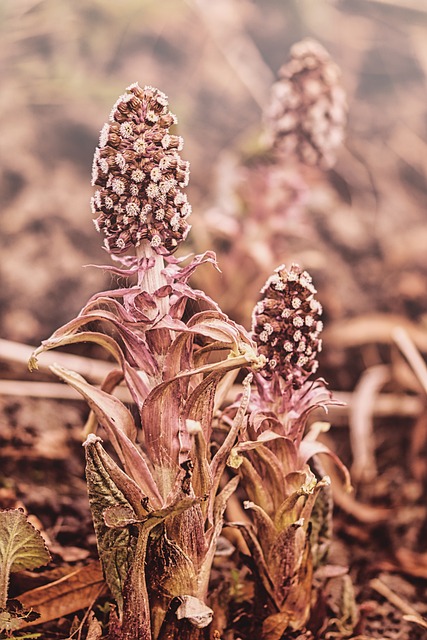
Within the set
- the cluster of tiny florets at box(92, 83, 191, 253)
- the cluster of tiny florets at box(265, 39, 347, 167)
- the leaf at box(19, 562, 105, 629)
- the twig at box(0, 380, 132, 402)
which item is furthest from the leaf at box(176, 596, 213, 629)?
the cluster of tiny florets at box(265, 39, 347, 167)

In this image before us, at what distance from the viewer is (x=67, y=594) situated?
3.80 ft

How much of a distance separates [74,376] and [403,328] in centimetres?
163

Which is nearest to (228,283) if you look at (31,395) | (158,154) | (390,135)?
(31,395)

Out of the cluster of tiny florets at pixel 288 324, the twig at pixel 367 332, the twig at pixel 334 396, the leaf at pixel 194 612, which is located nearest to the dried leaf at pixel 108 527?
the leaf at pixel 194 612

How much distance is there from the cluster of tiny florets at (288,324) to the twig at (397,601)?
540 mm

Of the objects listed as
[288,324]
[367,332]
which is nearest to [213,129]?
[367,332]

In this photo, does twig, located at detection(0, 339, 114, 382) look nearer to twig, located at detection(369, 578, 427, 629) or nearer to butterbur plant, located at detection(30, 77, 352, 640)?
butterbur plant, located at detection(30, 77, 352, 640)

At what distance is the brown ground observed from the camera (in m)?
1.74

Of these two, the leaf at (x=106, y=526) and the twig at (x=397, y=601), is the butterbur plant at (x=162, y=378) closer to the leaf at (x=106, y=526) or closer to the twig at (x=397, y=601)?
the leaf at (x=106, y=526)

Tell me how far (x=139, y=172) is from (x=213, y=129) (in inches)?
68.3

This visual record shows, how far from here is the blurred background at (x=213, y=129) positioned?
7.34 feet

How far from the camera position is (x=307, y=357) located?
1.14 meters

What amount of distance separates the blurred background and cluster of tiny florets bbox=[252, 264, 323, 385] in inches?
33.3

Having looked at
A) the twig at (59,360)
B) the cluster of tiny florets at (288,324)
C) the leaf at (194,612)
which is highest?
the twig at (59,360)
